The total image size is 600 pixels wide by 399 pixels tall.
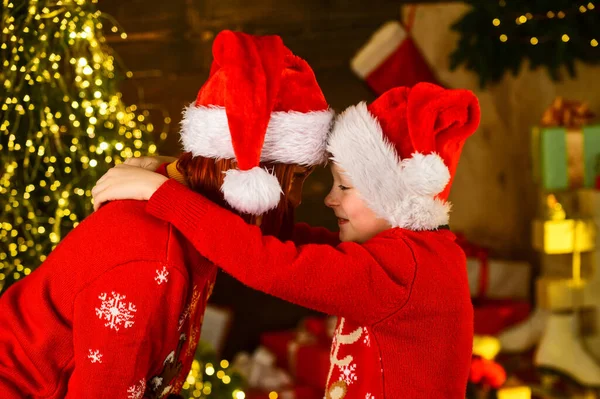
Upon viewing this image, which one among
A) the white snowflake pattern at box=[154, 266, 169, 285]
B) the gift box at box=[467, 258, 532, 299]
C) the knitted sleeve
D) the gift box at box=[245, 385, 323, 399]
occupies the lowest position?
the gift box at box=[245, 385, 323, 399]

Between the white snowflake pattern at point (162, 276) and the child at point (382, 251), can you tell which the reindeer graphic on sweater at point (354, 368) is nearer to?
the child at point (382, 251)

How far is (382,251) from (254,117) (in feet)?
1.09

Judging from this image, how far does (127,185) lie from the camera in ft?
4.42

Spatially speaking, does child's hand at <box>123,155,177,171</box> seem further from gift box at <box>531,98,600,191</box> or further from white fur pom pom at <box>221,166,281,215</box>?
gift box at <box>531,98,600,191</box>

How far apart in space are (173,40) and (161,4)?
151 millimetres

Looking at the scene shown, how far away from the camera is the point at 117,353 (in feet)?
4.03

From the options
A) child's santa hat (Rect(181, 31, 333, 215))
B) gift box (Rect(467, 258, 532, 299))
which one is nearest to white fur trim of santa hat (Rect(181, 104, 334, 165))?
child's santa hat (Rect(181, 31, 333, 215))

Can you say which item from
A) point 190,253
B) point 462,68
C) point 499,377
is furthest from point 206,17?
point 190,253

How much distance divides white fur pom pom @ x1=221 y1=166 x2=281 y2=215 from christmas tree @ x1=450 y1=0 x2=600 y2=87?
207 cm

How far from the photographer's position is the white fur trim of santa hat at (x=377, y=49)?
336 centimetres

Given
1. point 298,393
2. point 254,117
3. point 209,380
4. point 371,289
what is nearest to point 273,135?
point 254,117

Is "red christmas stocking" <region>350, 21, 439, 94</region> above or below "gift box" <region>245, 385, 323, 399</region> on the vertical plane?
above

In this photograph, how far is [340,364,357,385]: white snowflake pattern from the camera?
1406mm

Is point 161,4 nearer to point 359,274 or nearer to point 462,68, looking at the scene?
point 462,68
